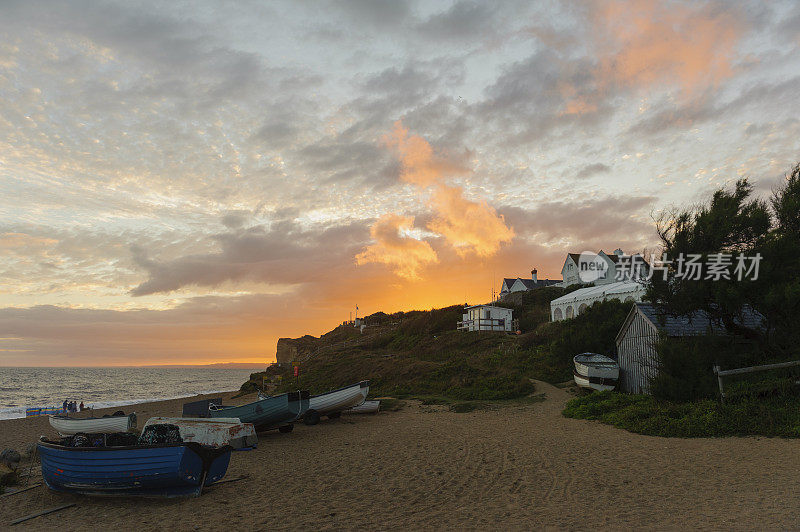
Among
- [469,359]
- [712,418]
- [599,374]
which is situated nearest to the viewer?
[712,418]

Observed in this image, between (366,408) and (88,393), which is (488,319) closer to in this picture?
(366,408)

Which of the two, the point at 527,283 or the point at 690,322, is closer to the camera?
the point at 690,322

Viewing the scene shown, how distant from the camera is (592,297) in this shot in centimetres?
4809

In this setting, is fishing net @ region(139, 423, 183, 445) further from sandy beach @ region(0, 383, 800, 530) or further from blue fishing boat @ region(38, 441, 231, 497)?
sandy beach @ region(0, 383, 800, 530)

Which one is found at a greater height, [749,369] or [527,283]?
[527,283]

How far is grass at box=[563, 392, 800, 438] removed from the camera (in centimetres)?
1531

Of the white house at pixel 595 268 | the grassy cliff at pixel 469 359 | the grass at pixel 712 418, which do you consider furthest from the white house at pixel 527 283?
the grass at pixel 712 418

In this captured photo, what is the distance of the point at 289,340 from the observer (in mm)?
104875

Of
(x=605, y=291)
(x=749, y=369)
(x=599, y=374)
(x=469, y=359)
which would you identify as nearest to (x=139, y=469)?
(x=749, y=369)

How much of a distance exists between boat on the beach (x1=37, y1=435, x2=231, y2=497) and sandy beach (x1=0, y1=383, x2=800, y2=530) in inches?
14.5

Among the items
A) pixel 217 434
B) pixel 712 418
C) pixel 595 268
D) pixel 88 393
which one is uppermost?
pixel 595 268

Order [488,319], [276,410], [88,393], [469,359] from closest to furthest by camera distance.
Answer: [276,410], [469,359], [488,319], [88,393]

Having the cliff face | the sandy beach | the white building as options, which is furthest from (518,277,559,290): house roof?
the sandy beach

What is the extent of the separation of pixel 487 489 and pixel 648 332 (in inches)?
630
